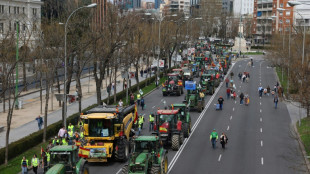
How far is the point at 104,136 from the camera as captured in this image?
28.3m

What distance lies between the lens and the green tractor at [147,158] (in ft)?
76.6

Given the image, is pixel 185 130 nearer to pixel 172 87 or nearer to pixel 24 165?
pixel 24 165

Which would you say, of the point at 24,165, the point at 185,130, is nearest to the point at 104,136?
the point at 24,165

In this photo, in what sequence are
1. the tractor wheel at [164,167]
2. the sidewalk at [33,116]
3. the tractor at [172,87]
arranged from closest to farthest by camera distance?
the tractor wheel at [164,167], the sidewalk at [33,116], the tractor at [172,87]

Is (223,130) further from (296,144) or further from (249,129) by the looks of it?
(296,144)

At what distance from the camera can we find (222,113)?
48781 mm

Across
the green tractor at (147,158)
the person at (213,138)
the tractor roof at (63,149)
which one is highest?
the tractor roof at (63,149)

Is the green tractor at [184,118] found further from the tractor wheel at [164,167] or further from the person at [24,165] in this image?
the person at [24,165]

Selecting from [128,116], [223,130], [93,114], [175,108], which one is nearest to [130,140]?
[128,116]

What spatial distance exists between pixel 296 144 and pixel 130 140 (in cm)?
1257

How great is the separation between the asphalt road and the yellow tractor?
2.67 feet

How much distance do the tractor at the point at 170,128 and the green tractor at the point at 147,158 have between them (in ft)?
20.5

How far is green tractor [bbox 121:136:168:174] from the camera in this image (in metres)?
23.4

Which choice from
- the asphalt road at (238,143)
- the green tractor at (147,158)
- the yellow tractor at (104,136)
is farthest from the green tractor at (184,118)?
the green tractor at (147,158)
